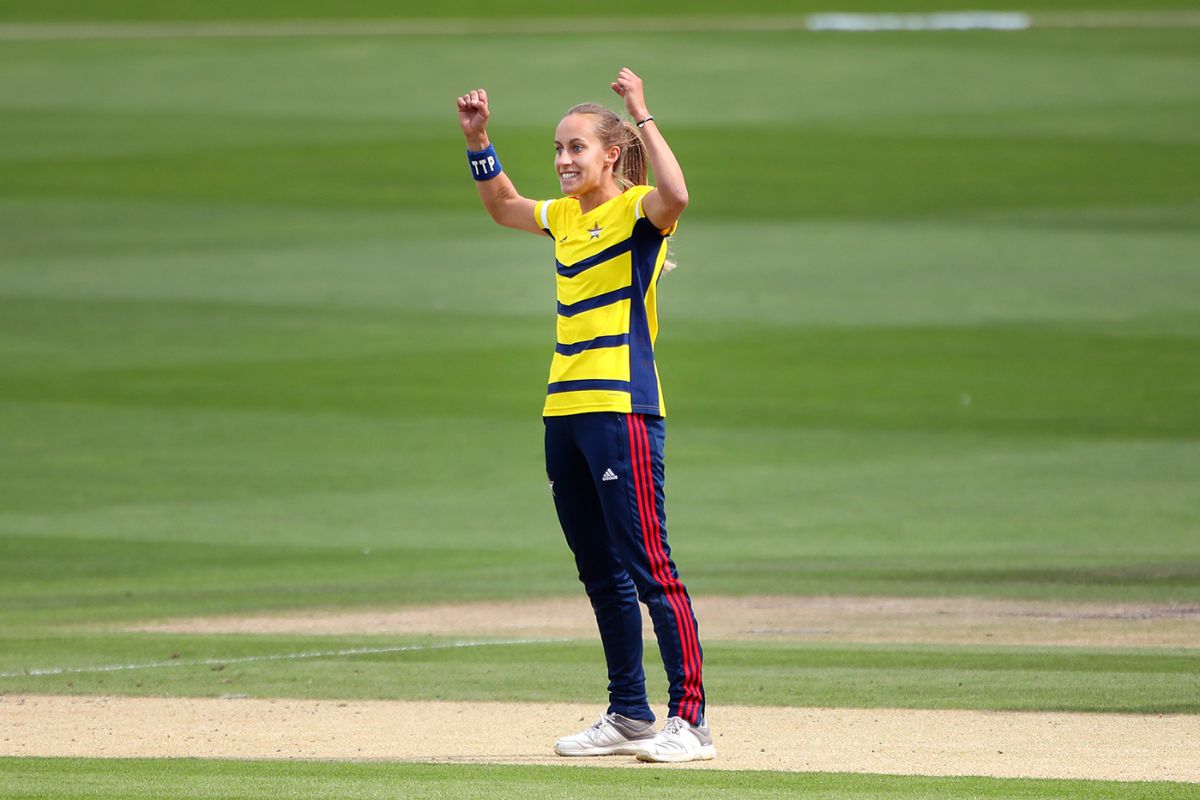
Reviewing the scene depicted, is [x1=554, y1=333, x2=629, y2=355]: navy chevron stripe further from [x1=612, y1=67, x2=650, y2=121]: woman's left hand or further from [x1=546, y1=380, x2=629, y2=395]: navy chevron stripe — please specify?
[x1=612, y1=67, x2=650, y2=121]: woman's left hand

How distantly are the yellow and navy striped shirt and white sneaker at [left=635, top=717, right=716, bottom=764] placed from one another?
1105mm

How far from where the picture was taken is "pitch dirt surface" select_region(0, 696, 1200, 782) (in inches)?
264

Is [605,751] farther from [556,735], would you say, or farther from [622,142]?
[622,142]

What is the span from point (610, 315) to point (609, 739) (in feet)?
5.08

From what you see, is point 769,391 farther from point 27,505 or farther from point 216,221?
point 216,221

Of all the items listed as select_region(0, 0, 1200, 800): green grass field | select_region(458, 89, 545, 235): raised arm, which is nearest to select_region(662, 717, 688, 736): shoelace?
select_region(0, 0, 1200, 800): green grass field

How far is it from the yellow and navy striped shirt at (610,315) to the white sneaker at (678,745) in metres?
1.11

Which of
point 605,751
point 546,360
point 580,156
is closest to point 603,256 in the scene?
point 580,156

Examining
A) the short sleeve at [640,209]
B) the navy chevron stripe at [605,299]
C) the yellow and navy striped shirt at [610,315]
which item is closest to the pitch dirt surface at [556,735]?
the yellow and navy striped shirt at [610,315]

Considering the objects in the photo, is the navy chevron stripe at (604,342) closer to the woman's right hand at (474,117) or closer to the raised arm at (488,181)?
the raised arm at (488,181)

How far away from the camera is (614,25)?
126 ft

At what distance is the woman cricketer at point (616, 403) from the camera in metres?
6.61

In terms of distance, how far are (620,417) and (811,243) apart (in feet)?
59.9

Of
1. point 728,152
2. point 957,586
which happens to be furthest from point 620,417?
point 728,152
